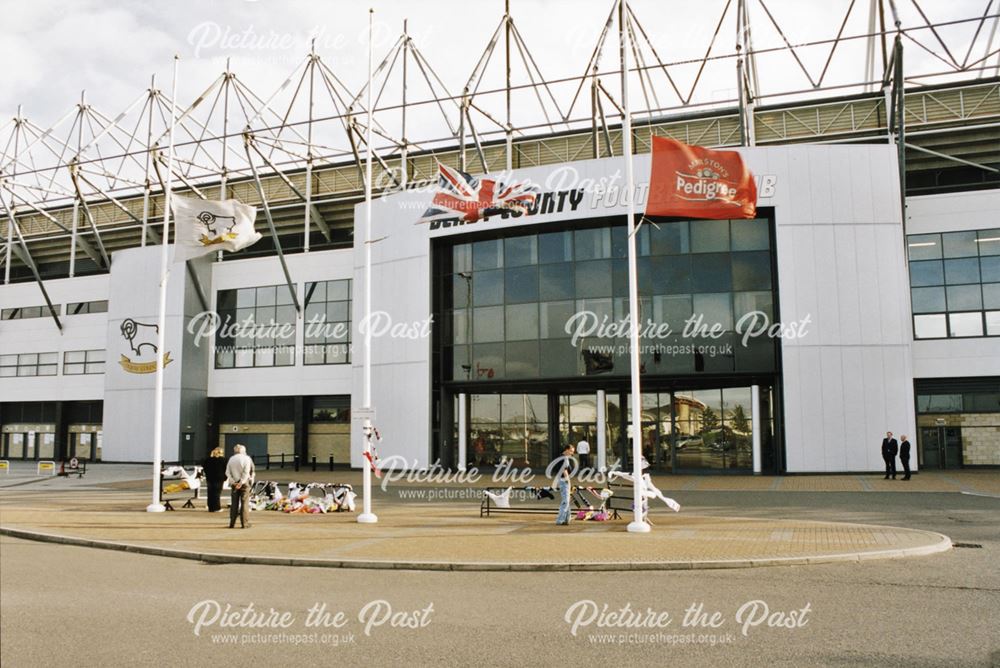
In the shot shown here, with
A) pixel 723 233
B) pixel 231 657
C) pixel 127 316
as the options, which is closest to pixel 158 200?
pixel 127 316

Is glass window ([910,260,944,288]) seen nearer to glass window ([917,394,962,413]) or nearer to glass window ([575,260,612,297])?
glass window ([917,394,962,413])

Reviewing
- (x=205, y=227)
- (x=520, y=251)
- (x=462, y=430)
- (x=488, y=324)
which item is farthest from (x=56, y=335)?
(x=205, y=227)

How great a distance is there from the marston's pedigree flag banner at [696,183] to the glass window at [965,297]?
18.8 meters

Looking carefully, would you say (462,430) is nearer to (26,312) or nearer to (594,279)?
(594,279)

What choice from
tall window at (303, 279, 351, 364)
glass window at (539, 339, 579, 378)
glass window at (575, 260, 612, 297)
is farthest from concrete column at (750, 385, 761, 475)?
tall window at (303, 279, 351, 364)

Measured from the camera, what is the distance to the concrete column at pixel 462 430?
33406mm

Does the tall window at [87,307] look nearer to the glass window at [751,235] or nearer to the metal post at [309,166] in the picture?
the metal post at [309,166]

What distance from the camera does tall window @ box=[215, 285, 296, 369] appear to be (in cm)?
4044

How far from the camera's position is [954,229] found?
31656mm

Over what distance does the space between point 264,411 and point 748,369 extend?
2513 centimetres

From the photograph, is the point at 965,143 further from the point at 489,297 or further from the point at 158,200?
the point at 158,200

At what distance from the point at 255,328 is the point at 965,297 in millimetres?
33199

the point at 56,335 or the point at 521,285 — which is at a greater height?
the point at 521,285

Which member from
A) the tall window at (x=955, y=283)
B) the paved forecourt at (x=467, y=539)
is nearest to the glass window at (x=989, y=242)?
the tall window at (x=955, y=283)
